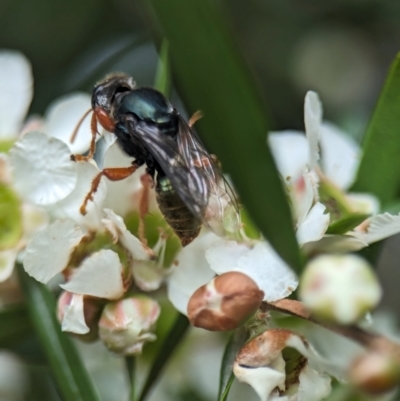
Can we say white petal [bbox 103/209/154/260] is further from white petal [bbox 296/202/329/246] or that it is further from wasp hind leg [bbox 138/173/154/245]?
white petal [bbox 296/202/329/246]

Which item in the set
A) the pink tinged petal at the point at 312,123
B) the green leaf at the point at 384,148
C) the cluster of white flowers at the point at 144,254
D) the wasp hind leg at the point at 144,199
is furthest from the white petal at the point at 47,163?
the green leaf at the point at 384,148

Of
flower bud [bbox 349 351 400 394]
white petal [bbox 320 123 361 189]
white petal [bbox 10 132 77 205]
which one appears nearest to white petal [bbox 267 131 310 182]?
white petal [bbox 320 123 361 189]

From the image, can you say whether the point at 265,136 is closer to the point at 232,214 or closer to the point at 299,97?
the point at 232,214

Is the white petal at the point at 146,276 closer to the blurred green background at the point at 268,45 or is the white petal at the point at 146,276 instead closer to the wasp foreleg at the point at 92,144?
the wasp foreleg at the point at 92,144

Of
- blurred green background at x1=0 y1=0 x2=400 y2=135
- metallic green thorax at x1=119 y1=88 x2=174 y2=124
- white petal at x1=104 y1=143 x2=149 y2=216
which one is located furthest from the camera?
blurred green background at x1=0 y1=0 x2=400 y2=135

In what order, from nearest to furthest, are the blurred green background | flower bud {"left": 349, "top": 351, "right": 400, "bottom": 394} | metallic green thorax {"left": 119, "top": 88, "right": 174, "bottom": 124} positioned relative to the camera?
flower bud {"left": 349, "top": 351, "right": 400, "bottom": 394}, metallic green thorax {"left": 119, "top": 88, "right": 174, "bottom": 124}, the blurred green background

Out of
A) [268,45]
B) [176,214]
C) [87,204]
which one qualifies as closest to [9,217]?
[87,204]

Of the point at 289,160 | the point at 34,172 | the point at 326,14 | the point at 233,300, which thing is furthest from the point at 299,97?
the point at 233,300

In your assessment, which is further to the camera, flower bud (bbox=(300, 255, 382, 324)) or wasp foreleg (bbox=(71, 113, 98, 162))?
wasp foreleg (bbox=(71, 113, 98, 162))
